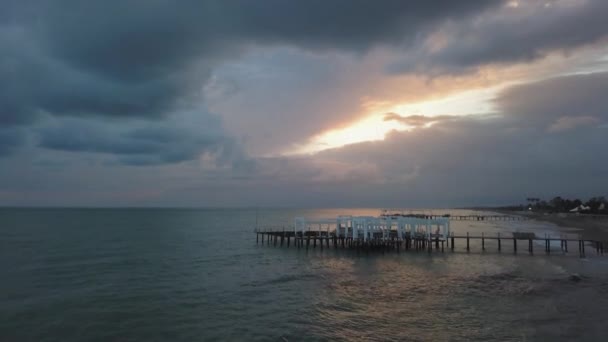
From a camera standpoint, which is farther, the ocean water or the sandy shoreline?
the sandy shoreline

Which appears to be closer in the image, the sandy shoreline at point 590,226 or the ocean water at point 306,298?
the ocean water at point 306,298

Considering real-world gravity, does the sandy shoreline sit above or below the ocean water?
above

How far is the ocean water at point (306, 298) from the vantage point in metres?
18.6

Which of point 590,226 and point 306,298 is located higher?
point 590,226

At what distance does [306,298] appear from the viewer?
25.3m

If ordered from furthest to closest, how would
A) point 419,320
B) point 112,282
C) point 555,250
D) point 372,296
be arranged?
point 555,250 < point 112,282 < point 372,296 < point 419,320

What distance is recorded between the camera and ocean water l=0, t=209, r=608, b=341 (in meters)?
18.6

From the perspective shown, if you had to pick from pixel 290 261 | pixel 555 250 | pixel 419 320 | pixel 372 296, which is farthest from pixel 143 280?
pixel 555 250

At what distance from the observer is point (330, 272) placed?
34.5 meters

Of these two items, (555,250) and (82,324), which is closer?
(82,324)

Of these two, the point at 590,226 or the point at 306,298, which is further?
the point at 590,226

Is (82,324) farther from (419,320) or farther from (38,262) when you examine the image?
(38,262)

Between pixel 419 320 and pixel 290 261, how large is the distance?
22966mm

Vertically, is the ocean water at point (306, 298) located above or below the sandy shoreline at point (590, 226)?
below
